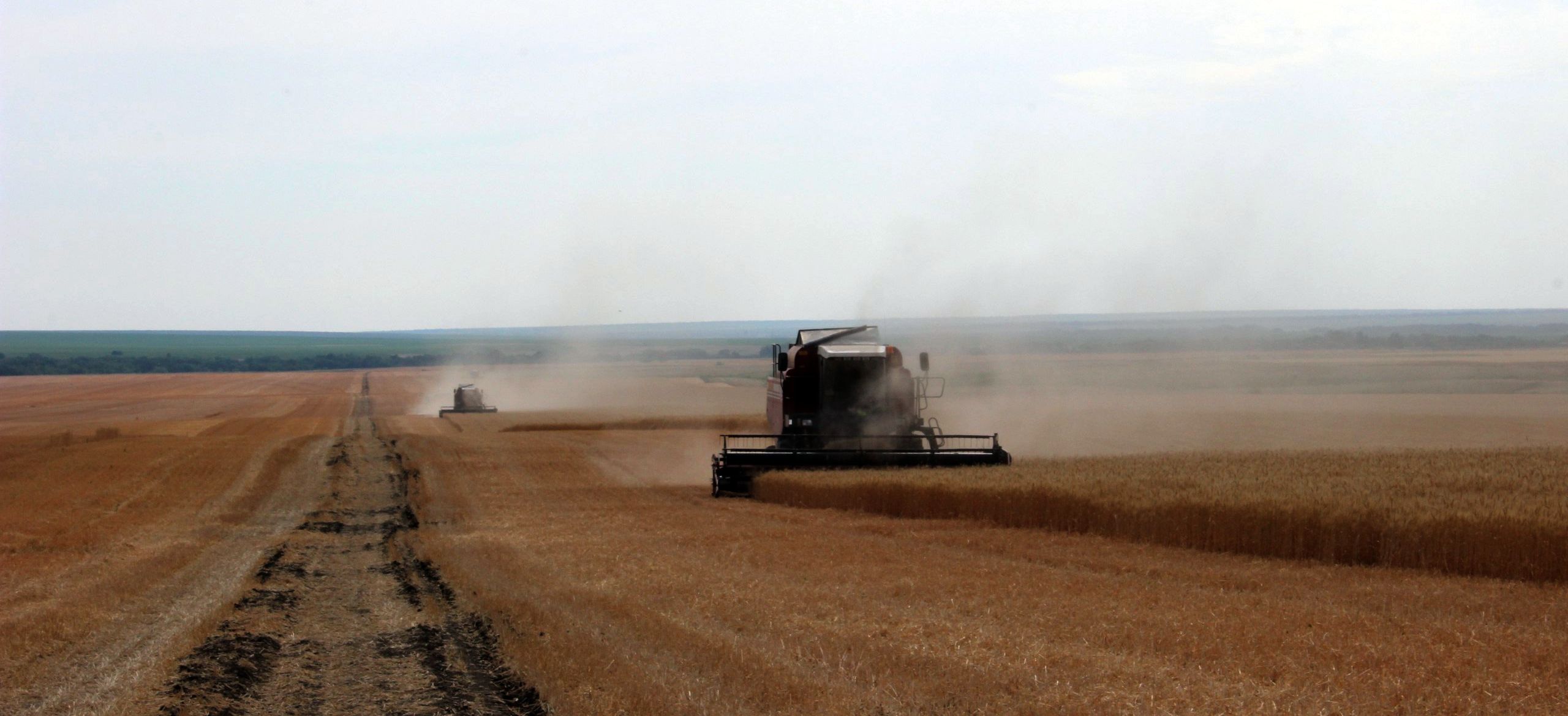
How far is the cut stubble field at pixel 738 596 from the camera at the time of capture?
8391 mm

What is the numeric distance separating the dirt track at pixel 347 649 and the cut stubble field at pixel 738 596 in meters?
0.05

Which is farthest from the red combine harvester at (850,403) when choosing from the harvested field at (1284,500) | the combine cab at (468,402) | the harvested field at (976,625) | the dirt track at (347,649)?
the combine cab at (468,402)

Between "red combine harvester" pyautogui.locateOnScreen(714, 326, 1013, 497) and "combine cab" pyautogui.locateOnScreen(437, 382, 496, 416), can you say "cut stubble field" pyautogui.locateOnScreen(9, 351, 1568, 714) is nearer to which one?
"red combine harvester" pyautogui.locateOnScreen(714, 326, 1013, 497)

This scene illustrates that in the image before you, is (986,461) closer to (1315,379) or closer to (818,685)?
(818,685)

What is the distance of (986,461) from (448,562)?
1203 centimetres

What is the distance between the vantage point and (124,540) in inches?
712

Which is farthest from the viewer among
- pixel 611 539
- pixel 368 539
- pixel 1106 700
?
pixel 368 539

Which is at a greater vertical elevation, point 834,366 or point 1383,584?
point 834,366

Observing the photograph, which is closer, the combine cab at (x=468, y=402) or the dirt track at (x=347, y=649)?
the dirt track at (x=347, y=649)

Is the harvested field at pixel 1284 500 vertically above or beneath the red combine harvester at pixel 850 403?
beneath

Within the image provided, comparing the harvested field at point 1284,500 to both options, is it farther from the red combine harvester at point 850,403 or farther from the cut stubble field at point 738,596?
the red combine harvester at point 850,403

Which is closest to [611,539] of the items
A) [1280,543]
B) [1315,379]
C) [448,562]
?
[448,562]

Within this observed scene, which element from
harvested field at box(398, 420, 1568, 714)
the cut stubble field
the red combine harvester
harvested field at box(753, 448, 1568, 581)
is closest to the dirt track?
the cut stubble field

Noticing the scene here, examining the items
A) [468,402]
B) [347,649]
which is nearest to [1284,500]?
[347,649]
